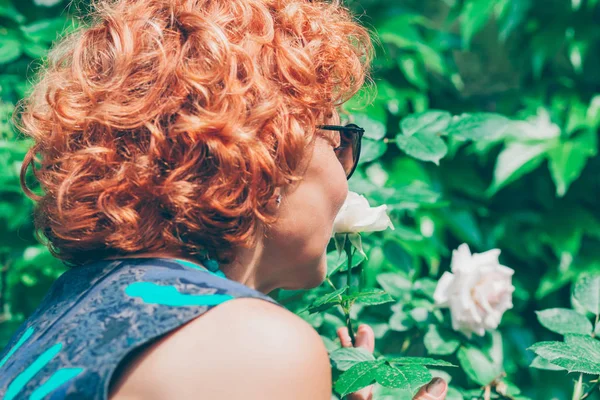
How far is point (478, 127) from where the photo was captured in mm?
1628

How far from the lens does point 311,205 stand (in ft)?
3.87

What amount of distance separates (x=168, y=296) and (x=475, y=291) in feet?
3.03

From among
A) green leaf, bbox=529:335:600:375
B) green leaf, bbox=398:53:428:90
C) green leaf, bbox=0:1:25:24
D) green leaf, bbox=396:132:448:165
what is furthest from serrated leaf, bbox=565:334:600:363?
green leaf, bbox=0:1:25:24

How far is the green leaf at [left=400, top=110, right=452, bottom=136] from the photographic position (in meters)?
1.64

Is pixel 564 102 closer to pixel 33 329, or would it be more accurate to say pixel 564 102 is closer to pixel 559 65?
pixel 559 65

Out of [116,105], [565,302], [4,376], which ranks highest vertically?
[116,105]

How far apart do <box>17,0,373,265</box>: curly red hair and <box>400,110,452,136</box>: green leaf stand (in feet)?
1.69

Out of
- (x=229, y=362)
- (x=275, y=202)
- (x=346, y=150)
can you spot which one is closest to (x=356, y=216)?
(x=346, y=150)

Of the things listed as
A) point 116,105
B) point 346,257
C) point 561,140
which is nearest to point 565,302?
point 561,140

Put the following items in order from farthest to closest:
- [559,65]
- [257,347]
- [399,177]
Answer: [559,65], [399,177], [257,347]

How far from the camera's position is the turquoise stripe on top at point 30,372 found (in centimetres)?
90

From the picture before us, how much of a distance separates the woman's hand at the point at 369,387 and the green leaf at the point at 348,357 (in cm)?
6

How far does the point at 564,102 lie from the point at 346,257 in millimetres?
1095

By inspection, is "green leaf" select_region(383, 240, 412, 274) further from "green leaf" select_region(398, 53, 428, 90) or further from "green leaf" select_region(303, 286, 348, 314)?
"green leaf" select_region(398, 53, 428, 90)
